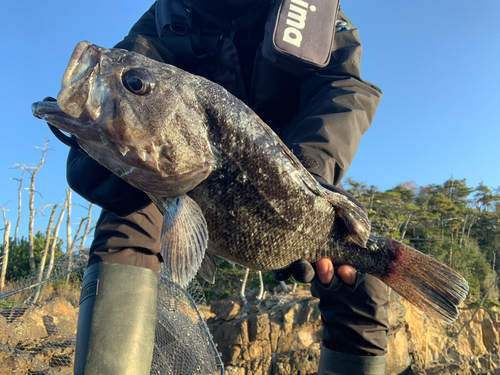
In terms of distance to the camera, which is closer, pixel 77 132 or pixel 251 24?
pixel 77 132

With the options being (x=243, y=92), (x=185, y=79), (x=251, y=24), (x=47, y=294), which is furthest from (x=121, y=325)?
(x=47, y=294)

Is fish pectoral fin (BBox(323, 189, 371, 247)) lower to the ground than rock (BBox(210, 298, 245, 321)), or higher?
lower

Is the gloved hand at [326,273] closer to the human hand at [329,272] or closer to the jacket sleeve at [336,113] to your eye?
the human hand at [329,272]

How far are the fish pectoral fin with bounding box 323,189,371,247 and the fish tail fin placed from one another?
183 millimetres

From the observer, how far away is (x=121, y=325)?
248cm

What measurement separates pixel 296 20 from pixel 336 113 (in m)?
1.06

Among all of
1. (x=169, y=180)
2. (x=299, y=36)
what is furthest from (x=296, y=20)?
(x=169, y=180)

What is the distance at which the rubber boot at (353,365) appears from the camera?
266 cm

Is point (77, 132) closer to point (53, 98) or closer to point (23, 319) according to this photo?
point (53, 98)

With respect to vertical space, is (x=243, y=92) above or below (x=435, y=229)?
below

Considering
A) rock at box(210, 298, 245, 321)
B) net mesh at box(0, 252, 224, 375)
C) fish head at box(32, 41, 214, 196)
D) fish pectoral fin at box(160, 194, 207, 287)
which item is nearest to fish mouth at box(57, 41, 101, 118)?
fish head at box(32, 41, 214, 196)

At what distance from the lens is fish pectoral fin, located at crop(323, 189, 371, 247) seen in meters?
1.96

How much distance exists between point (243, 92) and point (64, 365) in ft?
16.8

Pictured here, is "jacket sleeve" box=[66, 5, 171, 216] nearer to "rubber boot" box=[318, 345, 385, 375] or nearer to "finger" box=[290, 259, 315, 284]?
"finger" box=[290, 259, 315, 284]
